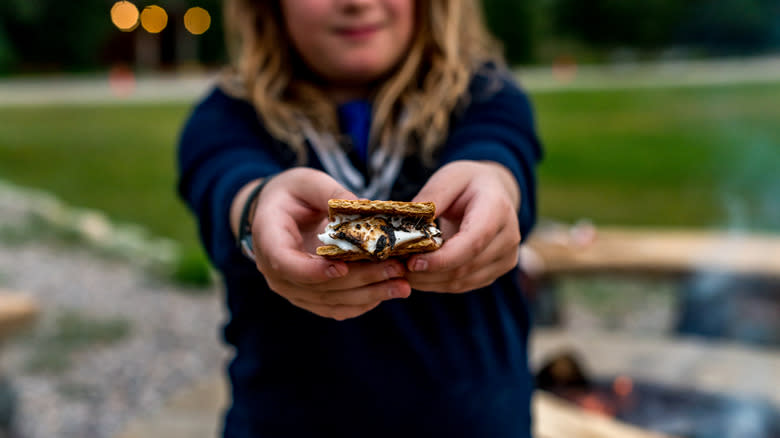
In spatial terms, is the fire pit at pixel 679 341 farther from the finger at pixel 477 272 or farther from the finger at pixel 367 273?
the finger at pixel 367 273

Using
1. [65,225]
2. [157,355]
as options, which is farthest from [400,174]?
[65,225]

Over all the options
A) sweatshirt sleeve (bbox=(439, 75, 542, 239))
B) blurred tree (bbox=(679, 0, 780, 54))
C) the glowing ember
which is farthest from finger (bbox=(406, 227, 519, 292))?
blurred tree (bbox=(679, 0, 780, 54))

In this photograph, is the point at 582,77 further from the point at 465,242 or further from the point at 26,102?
the point at 465,242

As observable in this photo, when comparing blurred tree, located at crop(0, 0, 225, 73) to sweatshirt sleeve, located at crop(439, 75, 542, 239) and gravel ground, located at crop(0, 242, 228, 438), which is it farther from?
sweatshirt sleeve, located at crop(439, 75, 542, 239)

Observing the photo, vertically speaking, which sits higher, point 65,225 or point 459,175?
point 459,175

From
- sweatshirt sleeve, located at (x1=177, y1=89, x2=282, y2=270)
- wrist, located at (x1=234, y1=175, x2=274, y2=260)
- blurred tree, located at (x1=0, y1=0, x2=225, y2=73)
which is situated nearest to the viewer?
wrist, located at (x1=234, y1=175, x2=274, y2=260)

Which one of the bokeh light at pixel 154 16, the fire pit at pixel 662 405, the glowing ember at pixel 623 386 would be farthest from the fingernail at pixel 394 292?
the bokeh light at pixel 154 16

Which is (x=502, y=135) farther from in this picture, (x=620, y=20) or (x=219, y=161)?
(x=620, y=20)
